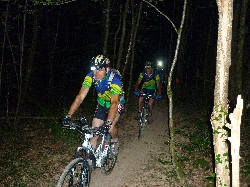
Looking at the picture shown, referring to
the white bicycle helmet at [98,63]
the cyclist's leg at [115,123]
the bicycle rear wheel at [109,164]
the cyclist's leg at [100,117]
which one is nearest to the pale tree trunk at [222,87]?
the white bicycle helmet at [98,63]

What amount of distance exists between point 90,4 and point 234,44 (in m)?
13.3

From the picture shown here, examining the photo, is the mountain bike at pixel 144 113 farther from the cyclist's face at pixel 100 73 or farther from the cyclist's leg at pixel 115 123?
the cyclist's face at pixel 100 73

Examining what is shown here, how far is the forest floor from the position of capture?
6645 mm

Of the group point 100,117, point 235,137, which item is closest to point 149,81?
point 100,117

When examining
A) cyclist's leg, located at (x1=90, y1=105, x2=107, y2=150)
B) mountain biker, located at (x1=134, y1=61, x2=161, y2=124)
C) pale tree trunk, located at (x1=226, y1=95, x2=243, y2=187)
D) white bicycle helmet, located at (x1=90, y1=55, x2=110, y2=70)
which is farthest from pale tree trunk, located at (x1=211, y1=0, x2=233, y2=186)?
mountain biker, located at (x1=134, y1=61, x2=161, y2=124)

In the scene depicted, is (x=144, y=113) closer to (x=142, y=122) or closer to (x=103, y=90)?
(x=142, y=122)

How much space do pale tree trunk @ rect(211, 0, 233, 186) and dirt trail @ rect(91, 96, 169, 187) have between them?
90.1 inches

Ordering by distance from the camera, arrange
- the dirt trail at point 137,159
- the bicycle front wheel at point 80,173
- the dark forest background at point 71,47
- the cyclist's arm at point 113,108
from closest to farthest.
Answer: the bicycle front wheel at point 80,173 < the cyclist's arm at point 113,108 < the dirt trail at point 137,159 < the dark forest background at point 71,47

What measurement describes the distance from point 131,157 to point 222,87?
4.43m

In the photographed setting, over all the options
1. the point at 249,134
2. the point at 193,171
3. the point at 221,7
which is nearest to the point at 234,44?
the point at 249,134

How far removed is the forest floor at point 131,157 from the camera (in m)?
6.64

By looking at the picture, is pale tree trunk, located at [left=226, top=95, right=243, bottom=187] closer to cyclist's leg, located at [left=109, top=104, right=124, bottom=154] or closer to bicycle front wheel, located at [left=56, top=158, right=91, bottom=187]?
bicycle front wheel, located at [left=56, top=158, right=91, bottom=187]

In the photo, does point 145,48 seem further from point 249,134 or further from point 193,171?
point 193,171

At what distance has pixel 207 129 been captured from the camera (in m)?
10.3
